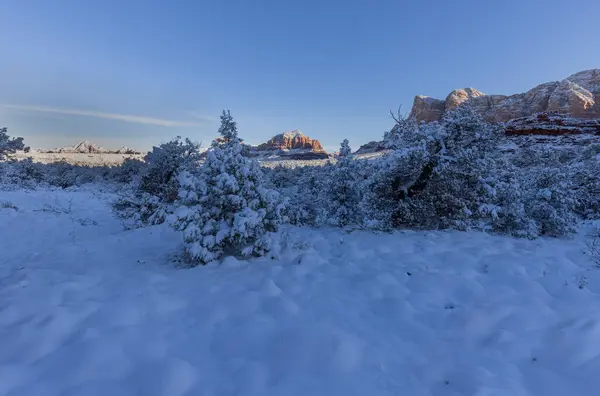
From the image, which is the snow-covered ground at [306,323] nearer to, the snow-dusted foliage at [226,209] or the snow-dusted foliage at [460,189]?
the snow-dusted foliage at [226,209]

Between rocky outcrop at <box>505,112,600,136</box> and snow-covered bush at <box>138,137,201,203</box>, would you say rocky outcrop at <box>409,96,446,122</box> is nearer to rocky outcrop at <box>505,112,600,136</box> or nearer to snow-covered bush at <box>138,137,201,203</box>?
rocky outcrop at <box>505,112,600,136</box>

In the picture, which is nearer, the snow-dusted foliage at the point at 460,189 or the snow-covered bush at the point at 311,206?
the snow-dusted foliage at the point at 460,189

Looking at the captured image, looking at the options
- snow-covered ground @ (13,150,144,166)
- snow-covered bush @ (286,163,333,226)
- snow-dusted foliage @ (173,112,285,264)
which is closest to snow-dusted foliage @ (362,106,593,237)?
snow-covered bush @ (286,163,333,226)

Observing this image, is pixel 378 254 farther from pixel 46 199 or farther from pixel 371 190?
pixel 46 199

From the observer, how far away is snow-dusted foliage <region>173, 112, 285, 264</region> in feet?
16.5

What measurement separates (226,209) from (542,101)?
5228 centimetres

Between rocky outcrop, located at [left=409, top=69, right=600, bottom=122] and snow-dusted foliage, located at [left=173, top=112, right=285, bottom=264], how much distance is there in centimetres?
3553

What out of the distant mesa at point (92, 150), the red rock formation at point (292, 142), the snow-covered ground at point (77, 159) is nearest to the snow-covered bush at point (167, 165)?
the snow-covered ground at point (77, 159)

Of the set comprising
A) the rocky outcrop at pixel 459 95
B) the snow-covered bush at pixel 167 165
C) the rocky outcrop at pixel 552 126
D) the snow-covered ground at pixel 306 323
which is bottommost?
the snow-covered ground at pixel 306 323

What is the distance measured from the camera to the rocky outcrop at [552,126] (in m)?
29.2

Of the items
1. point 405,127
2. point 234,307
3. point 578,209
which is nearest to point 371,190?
point 405,127

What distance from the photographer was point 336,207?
7.92 m

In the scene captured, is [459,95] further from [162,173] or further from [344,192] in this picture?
[162,173]

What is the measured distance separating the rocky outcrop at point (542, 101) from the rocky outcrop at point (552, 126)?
4.71m
